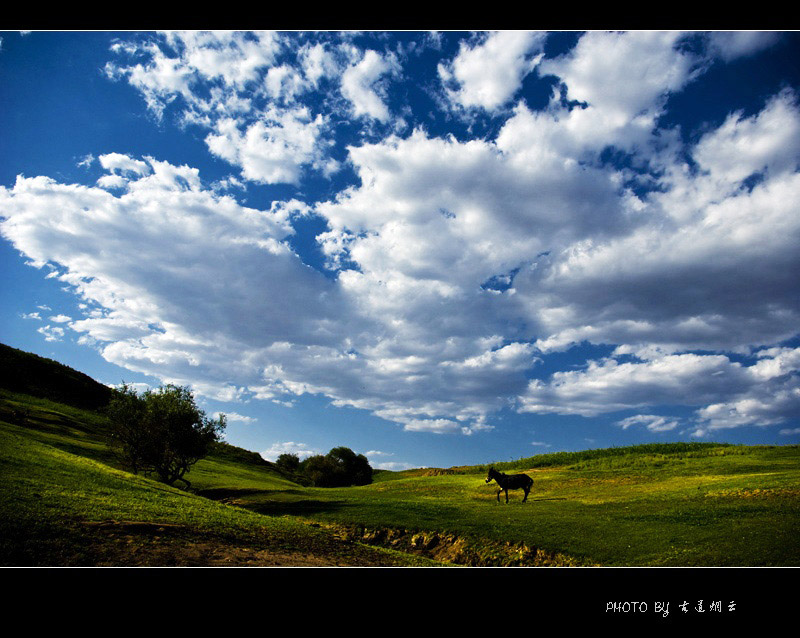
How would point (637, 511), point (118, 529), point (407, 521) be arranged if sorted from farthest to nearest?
point (407, 521) < point (637, 511) < point (118, 529)

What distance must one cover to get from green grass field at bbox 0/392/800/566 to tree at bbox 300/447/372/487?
153 feet

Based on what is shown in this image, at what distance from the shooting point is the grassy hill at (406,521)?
52.4ft

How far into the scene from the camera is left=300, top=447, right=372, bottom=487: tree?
105125 millimetres

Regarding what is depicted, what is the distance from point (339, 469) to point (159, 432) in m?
61.7

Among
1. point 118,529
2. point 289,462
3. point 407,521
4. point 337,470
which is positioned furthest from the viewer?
point 289,462

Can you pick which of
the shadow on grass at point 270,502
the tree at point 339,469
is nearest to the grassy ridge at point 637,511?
the shadow on grass at point 270,502

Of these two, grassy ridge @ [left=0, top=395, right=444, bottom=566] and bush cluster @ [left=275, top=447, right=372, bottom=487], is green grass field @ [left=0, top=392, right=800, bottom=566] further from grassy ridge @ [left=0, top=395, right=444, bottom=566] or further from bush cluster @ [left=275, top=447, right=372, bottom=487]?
bush cluster @ [left=275, top=447, right=372, bottom=487]

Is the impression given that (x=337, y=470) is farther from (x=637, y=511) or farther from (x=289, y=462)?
(x=637, y=511)

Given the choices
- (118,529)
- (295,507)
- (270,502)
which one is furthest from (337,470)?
(118,529)

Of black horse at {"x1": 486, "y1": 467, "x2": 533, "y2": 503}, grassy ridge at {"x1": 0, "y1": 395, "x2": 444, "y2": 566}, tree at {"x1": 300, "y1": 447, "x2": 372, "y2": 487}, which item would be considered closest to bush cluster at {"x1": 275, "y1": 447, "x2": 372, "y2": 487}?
tree at {"x1": 300, "y1": 447, "x2": 372, "y2": 487}

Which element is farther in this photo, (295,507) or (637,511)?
(295,507)

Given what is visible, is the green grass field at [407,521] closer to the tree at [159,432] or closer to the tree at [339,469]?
the tree at [159,432]

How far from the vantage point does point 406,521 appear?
122 ft
